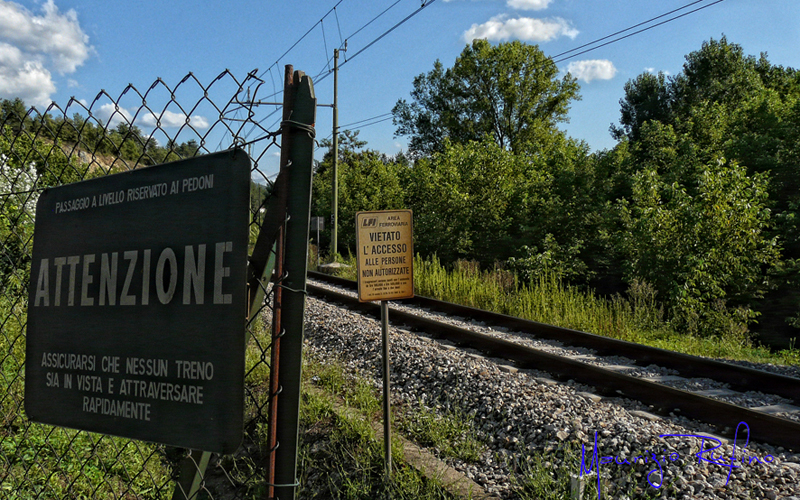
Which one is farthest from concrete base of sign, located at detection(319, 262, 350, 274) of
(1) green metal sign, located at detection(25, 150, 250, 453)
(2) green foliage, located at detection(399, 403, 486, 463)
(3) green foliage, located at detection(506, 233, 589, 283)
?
(1) green metal sign, located at detection(25, 150, 250, 453)

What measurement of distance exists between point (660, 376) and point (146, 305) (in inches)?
250

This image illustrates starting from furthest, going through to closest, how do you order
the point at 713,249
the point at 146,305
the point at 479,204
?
the point at 479,204
the point at 713,249
the point at 146,305

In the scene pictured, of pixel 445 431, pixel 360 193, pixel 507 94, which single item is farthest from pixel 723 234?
pixel 507 94

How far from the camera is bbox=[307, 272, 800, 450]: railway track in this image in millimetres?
4609

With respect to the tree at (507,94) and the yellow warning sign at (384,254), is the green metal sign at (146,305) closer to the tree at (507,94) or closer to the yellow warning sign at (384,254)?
the yellow warning sign at (384,254)

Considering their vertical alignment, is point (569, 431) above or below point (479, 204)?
below

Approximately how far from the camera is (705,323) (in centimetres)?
1012

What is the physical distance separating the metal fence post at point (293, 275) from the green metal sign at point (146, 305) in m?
0.12

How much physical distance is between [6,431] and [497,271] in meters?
12.3

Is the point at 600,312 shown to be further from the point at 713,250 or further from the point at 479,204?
the point at 479,204

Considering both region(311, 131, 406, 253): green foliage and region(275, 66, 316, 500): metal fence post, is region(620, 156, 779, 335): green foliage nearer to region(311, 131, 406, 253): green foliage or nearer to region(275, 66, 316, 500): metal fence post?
region(275, 66, 316, 500): metal fence post

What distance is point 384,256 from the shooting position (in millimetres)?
4168

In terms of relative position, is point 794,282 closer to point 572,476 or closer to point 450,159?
point 572,476

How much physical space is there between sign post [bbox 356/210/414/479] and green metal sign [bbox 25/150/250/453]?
2.29 m
